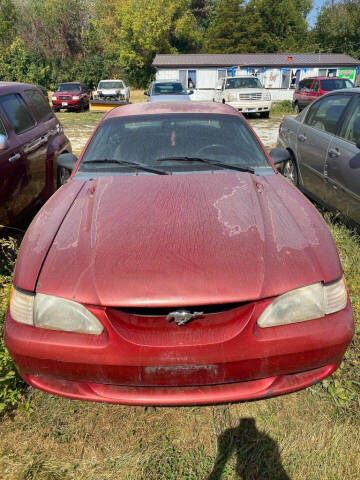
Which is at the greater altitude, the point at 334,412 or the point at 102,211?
the point at 102,211

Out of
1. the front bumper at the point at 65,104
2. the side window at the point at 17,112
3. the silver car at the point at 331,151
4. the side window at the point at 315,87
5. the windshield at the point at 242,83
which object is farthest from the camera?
the front bumper at the point at 65,104

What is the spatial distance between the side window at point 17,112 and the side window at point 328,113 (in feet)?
12.1

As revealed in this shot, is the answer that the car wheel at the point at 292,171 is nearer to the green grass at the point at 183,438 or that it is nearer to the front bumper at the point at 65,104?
the green grass at the point at 183,438

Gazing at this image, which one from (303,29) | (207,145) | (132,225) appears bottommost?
(132,225)

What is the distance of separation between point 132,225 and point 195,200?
49 centimetres

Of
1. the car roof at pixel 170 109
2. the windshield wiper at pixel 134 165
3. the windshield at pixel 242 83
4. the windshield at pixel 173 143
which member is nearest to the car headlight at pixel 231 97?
the windshield at pixel 242 83

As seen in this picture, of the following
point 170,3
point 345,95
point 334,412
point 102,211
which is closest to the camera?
point 334,412

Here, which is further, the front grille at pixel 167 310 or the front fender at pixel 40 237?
the front fender at pixel 40 237

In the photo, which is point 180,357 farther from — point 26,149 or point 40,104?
point 40,104

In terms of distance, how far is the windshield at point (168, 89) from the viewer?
15.0 metres

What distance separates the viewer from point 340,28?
1737 inches

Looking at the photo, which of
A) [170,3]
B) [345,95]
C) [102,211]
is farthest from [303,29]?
[102,211]

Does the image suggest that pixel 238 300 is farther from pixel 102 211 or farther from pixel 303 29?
pixel 303 29

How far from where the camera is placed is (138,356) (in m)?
1.74
